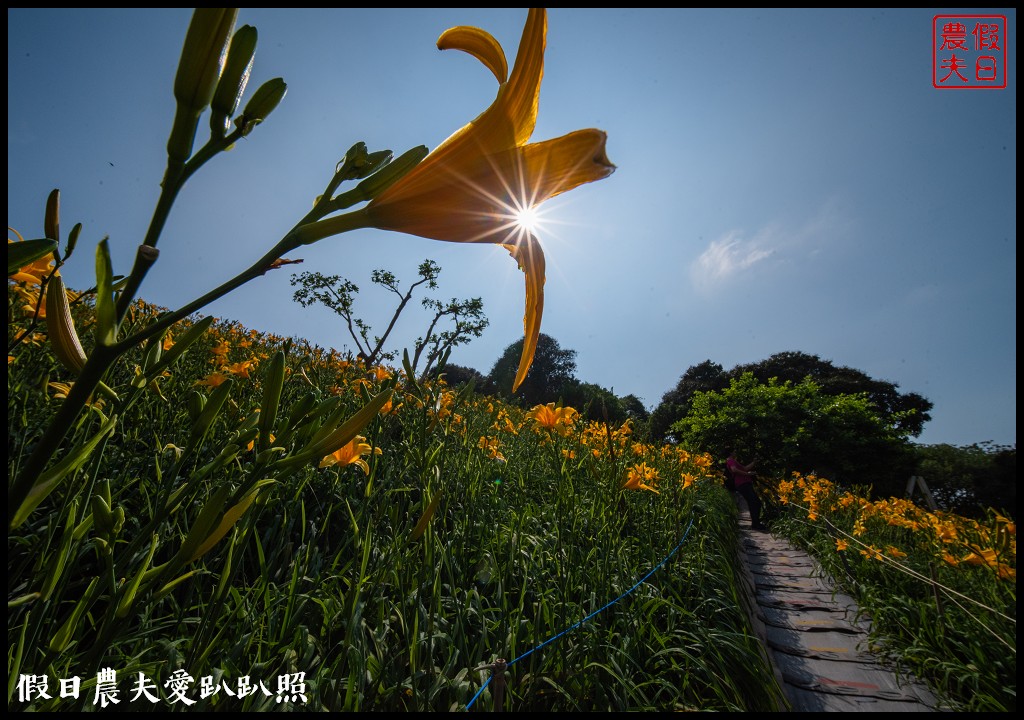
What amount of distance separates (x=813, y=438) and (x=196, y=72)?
12.4 metres

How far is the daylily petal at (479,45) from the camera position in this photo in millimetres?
562

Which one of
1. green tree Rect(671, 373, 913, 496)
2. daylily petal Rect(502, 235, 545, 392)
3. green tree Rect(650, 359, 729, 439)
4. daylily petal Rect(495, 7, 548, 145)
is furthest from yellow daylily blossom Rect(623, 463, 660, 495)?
green tree Rect(650, 359, 729, 439)

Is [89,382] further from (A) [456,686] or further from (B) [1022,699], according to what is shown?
(B) [1022,699]

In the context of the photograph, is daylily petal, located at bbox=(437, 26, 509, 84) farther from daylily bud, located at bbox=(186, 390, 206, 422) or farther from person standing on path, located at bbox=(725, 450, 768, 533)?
person standing on path, located at bbox=(725, 450, 768, 533)

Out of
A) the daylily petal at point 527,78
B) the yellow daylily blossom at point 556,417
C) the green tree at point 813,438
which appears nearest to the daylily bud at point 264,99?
the daylily petal at point 527,78

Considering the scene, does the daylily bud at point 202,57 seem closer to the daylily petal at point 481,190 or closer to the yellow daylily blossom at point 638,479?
the daylily petal at point 481,190

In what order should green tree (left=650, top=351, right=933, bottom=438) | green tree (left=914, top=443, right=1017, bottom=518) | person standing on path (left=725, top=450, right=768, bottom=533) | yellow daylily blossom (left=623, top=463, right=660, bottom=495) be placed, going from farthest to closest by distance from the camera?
1. green tree (left=650, top=351, right=933, bottom=438)
2. green tree (left=914, top=443, right=1017, bottom=518)
3. person standing on path (left=725, top=450, right=768, bottom=533)
4. yellow daylily blossom (left=623, top=463, right=660, bottom=495)

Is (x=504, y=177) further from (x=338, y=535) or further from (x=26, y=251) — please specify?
(x=338, y=535)

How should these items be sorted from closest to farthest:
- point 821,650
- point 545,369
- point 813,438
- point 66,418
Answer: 1. point 66,418
2. point 821,650
3. point 813,438
4. point 545,369

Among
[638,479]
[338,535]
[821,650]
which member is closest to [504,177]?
[338,535]

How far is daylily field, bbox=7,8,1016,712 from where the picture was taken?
458 millimetres

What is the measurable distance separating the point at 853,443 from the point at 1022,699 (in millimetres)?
10903

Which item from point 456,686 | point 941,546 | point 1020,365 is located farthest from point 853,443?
point 456,686

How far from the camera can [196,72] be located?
0.36 m
